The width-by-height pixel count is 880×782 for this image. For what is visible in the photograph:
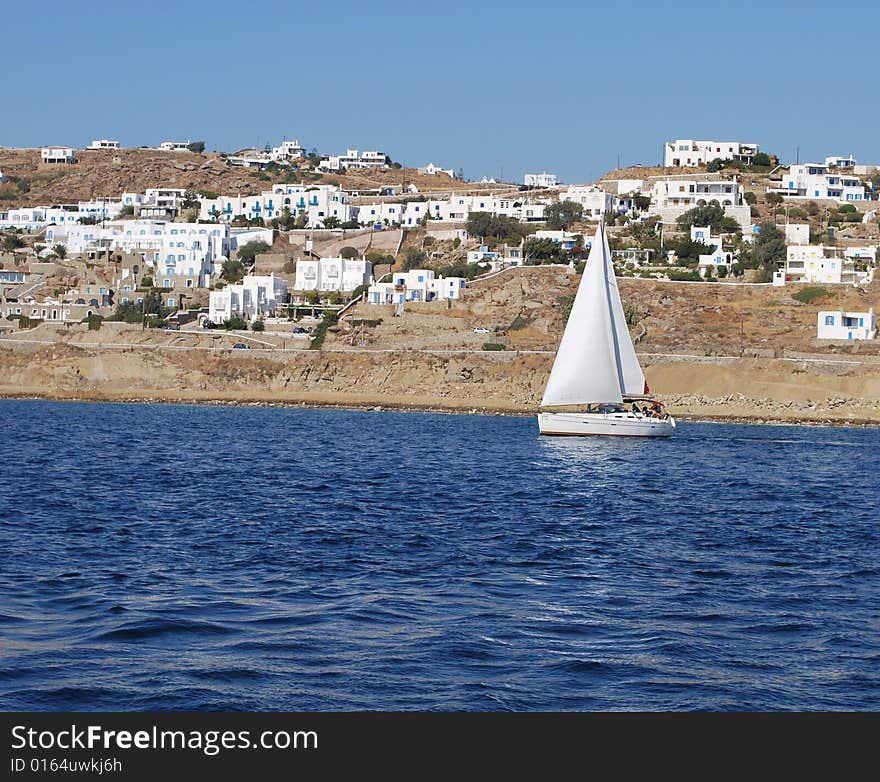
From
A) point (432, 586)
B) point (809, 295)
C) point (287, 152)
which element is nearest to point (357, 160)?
point (287, 152)

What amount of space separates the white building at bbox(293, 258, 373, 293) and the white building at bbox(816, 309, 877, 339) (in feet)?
99.1

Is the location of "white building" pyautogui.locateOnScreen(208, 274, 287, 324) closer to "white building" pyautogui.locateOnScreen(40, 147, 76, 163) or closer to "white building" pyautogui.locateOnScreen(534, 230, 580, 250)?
"white building" pyautogui.locateOnScreen(534, 230, 580, 250)

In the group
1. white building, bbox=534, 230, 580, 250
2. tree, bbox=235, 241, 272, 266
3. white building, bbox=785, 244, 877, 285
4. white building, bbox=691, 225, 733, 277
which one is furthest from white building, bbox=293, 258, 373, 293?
white building, bbox=785, 244, 877, 285

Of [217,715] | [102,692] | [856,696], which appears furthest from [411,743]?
[856,696]

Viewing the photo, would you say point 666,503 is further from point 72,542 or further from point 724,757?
point 724,757

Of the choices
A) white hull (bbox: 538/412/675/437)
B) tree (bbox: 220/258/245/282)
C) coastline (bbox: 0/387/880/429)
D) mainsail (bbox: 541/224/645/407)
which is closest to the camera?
mainsail (bbox: 541/224/645/407)

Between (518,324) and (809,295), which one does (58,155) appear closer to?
(518,324)

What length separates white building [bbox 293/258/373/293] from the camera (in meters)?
89.1

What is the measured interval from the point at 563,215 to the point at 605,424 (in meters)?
55.1

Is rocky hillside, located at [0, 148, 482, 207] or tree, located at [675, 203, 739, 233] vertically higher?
rocky hillside, located at [0, 148, 482, 207]

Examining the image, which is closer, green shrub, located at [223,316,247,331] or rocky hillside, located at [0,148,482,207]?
green shrub, located at [223,316,247,331]

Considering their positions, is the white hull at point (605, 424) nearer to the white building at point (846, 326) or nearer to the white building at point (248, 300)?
the white building at point (846, 326)

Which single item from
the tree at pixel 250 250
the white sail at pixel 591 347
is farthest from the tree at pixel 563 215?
the white sail at pixel 591 347

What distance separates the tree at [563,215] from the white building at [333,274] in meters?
16.4
